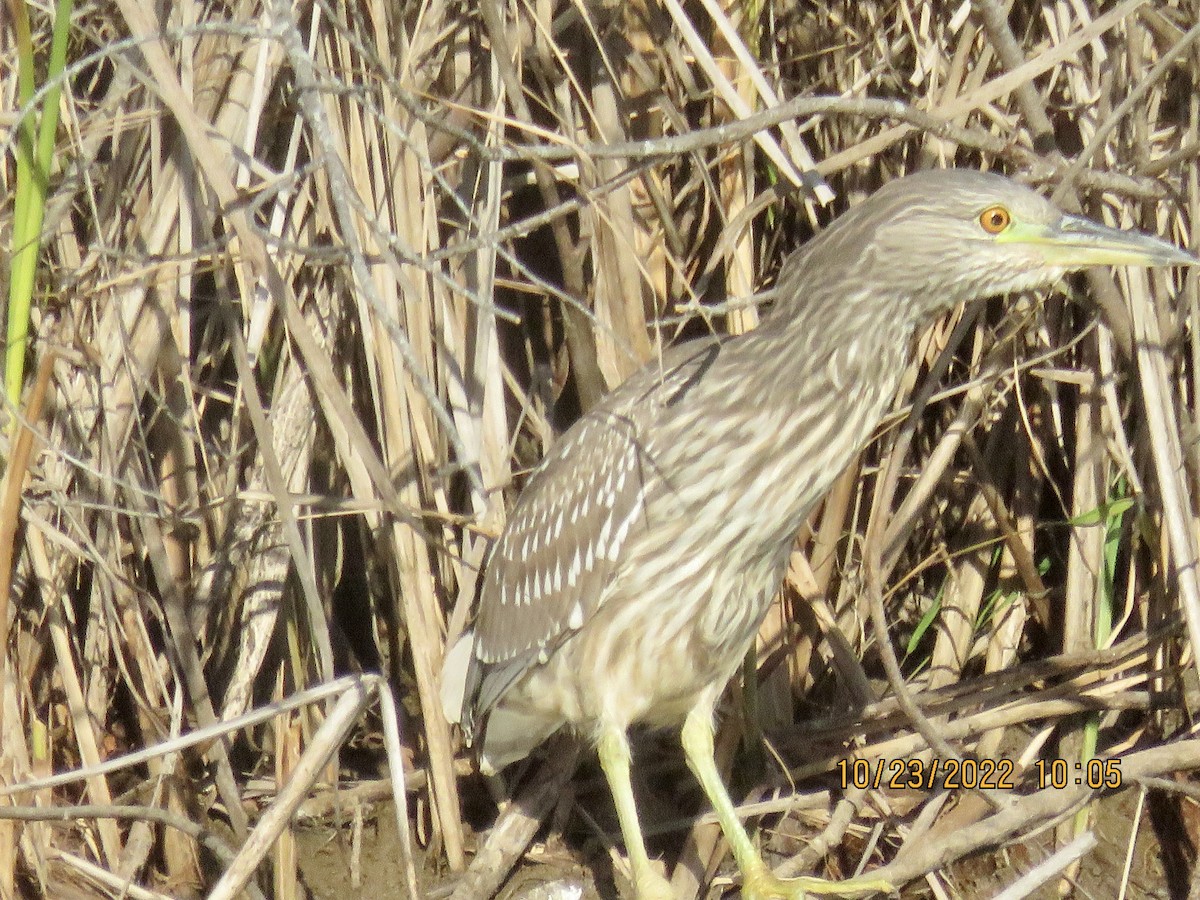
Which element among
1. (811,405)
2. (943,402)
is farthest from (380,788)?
(943,402)

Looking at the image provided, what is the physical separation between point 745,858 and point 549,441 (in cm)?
111

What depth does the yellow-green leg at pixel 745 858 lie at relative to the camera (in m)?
2.97

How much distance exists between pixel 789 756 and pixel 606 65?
1.72 meters

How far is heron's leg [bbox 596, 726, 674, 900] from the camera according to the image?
9.89 feet

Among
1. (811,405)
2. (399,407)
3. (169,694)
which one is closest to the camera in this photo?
(811,405)

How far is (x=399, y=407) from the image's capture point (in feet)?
10.1

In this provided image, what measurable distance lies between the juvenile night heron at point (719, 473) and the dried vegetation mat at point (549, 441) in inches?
6.6

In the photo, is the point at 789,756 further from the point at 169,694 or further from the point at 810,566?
the point at 169,694

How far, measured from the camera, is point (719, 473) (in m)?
2.80

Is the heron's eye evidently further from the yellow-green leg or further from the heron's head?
the yellow-green leg

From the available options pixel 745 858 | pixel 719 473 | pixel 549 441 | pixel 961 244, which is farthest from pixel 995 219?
pixel 745 858
